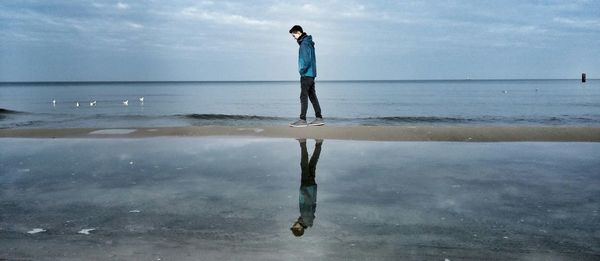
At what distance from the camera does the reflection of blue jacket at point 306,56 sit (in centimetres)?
1067

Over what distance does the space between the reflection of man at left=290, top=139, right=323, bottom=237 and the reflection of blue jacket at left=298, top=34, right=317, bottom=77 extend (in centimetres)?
349

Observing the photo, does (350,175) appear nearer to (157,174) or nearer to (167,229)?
(157,174)

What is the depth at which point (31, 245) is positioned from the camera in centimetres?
319

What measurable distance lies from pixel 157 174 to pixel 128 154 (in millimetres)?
1840

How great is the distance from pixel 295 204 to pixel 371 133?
5760mm

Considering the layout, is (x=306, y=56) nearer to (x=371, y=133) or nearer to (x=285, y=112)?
(x=371, y=133)

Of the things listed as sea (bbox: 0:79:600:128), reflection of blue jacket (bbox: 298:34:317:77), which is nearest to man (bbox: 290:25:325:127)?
reflection of blue jacket (bbox: 298:34:317:77)

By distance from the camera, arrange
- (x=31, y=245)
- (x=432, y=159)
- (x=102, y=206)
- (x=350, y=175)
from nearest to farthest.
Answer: (x=31, y=245), (x=102, y=206), (x=350, y=175), (x=432, y=159)

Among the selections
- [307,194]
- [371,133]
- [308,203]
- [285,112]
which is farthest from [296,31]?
[285,112]

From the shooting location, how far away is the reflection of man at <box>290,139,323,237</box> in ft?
12.1

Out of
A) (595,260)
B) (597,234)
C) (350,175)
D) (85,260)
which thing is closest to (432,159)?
(350,175)

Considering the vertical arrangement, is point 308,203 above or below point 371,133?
below

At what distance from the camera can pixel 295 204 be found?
4348 mm

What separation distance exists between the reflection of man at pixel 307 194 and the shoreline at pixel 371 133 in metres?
2.21
